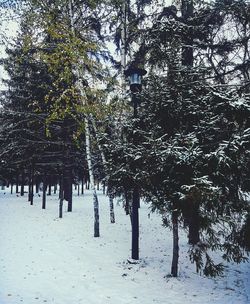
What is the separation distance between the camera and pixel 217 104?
749 cm

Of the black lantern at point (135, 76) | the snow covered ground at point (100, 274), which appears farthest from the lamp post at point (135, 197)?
the snow covered ground at point (100, 274)

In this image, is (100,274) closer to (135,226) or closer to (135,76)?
(135,226)

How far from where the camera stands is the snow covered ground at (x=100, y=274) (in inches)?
277

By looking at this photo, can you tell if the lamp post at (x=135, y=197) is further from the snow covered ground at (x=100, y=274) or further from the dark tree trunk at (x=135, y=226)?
the snow covered ground at (x=100, y=274)

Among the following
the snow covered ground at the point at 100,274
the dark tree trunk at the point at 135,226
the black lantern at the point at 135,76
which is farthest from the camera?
the black lantern at the point at 135,76

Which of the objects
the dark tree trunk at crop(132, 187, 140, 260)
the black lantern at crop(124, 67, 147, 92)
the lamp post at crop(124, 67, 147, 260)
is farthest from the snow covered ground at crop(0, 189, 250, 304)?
the black lantern at crop(124, 67, 147, 92)

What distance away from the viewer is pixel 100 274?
8508mm

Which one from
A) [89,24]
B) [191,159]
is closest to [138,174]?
[191,159]

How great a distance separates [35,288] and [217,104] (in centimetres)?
582

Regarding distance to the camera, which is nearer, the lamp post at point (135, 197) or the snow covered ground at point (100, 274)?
the snow covered ground at point (100, 274)

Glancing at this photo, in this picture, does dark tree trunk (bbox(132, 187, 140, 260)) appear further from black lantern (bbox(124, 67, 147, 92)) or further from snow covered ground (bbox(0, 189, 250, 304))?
black lantern (bbox(124, 67, 147, 92))

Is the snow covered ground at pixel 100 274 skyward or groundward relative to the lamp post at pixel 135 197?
groundward

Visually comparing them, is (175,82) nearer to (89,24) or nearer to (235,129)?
(235,129)

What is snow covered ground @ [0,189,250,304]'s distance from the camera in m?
7.04
